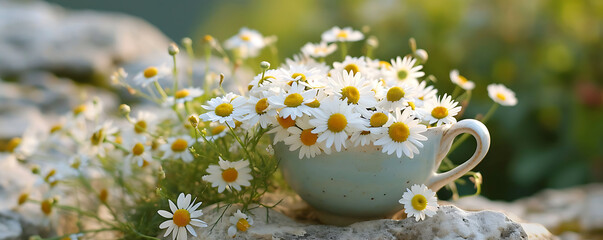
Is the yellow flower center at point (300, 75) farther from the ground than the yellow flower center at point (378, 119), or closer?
closer

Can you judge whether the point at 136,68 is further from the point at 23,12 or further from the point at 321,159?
the point at 321,159

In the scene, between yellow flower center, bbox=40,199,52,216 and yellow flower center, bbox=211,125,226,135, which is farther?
yellow flower center, bbox=40,199,52,216

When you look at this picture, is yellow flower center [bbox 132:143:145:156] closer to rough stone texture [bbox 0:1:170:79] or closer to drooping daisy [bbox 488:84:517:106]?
drooping daisy [bbox 488:84:517:106]

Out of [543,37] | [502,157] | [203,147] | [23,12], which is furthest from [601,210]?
[23,12]

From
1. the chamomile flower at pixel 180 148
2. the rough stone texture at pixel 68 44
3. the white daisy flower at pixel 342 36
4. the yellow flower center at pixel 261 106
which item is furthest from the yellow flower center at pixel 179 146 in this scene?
the rough stone texture at pixel 68 44

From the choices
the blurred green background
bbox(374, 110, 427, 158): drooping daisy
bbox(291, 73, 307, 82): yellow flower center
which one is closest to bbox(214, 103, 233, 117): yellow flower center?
bbox(291, 73, 307, 82): yellow flower center

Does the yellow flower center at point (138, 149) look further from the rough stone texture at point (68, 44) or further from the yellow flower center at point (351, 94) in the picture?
the rough stone texture at point (68, 44)
